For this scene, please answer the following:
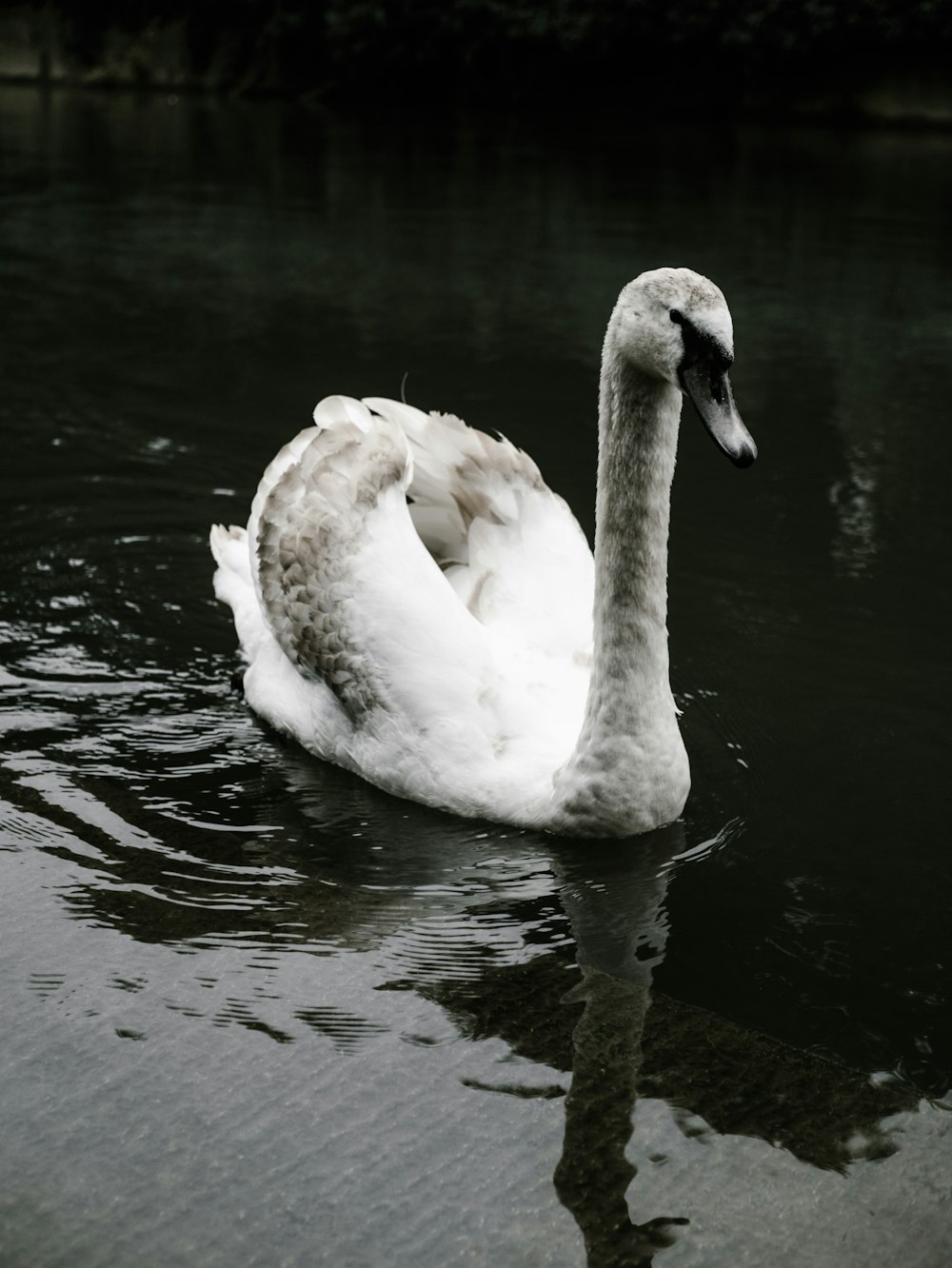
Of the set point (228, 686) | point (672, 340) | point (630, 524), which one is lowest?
point (228, 686)

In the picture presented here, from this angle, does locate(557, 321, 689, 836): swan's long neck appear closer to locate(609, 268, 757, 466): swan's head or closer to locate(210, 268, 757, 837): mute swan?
locate(210, 268, 757, 837): mute swan

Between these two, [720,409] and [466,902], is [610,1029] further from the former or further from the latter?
[720,409]

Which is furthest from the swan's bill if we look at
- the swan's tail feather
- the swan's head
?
the swan's tail feather

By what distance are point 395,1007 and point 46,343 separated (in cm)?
715

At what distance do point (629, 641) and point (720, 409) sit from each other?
757 mm

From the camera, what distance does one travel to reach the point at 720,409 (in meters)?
4.03

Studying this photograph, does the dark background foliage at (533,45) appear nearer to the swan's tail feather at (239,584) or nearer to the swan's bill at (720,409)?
the swan's tail feather at (239,584)

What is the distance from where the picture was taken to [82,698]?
5555 mm

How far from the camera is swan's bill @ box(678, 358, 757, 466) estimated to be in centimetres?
401

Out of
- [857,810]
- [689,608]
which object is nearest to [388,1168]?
[857,810]

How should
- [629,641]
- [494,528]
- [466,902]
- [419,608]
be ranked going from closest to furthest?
1. [466,902]
2. [629,641]
3. [419,608]
4. [494,528]

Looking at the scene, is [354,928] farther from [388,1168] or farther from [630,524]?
[630,524]

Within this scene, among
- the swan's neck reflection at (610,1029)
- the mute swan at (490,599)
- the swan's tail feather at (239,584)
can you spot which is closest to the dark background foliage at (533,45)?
the swan's tail feather at (239,584)

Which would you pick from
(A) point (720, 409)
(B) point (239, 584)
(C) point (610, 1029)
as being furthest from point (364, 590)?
(C) point (610, 1029)
